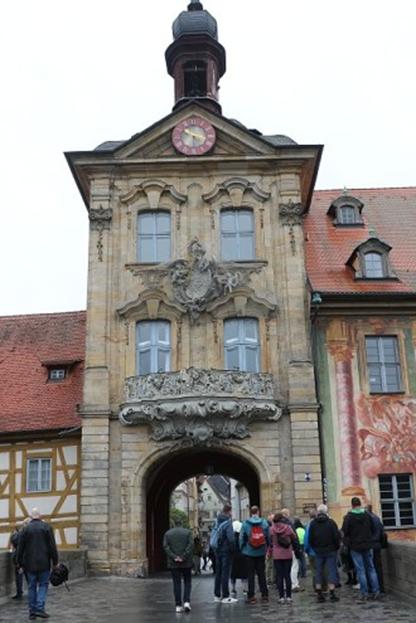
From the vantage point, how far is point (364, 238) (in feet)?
93.2

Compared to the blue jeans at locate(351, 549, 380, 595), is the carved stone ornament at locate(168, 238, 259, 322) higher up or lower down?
higher up

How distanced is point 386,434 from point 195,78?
15999mm

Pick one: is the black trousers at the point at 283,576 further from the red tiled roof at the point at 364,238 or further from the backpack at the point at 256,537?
the red tiled roof at the point at 364,238

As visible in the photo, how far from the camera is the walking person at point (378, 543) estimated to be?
13983 millimetres

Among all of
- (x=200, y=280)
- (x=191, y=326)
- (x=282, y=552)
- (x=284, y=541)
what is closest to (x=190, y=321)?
(x=191, y=326)

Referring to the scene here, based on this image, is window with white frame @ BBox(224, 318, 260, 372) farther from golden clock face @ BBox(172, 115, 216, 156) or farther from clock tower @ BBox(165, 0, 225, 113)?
clock tower @ BBox(165, 0, 225, 113)

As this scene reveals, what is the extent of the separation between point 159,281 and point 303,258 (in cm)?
455

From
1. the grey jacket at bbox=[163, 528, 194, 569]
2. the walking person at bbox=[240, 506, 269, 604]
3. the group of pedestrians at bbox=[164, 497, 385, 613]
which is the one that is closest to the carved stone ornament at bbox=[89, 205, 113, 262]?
the group of pedestrians at bbox=[164, 497, 385, 613]

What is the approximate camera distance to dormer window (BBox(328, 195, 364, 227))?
29.4 metres

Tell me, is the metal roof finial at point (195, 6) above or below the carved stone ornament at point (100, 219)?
above

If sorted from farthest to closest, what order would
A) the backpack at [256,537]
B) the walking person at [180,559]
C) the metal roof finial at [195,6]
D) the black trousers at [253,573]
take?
the metal roof finial at [195,6] < the black trousers at [253,573] < the backpack at [256,537] < the walking person at [180,559]

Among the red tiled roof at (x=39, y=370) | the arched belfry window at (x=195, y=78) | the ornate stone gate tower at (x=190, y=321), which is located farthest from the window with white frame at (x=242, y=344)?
the arched belfry window at (x=195, y=78)

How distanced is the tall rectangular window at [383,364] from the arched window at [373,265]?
233cm

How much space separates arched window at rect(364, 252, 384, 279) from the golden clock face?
6.33m
